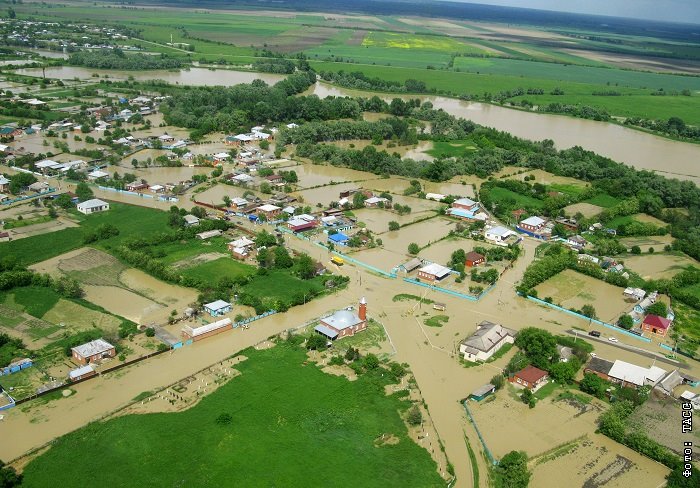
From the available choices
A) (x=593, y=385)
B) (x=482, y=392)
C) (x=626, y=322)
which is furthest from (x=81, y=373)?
(x=626, y=322)

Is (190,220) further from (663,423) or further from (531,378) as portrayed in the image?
(663,423)

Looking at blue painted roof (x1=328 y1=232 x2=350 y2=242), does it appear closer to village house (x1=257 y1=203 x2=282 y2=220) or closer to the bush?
village house (x1=257 y1=203 x2=282 y2=220)

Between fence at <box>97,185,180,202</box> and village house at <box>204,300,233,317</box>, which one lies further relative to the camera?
fence at <box>97,185,180,202</box>

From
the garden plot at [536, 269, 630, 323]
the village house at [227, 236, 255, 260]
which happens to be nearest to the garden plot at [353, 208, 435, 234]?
the village house at [227, 236, 255, 260]

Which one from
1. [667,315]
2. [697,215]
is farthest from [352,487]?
[697,215]

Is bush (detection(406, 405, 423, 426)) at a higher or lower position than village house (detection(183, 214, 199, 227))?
lower

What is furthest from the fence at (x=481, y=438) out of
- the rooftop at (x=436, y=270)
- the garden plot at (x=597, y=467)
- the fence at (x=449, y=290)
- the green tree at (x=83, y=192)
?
the green tree at (x=83, y=192)

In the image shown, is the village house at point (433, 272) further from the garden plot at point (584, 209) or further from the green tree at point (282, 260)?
the garden plot at point (584, 209)
